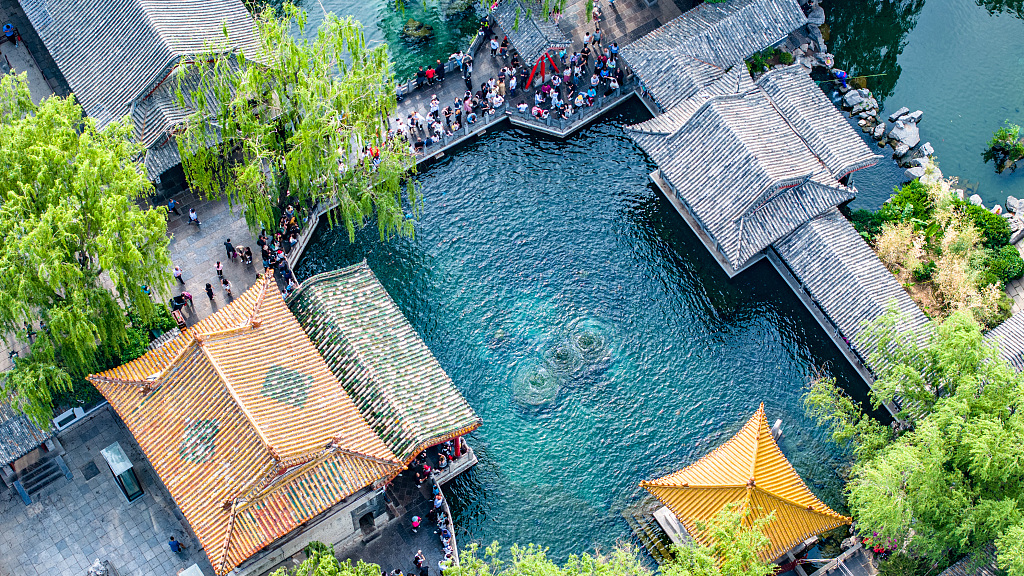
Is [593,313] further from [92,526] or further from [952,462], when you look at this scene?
[92,526]

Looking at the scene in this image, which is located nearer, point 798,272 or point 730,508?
point 730,508

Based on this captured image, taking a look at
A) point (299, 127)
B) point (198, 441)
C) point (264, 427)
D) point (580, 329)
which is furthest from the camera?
point (580, 329)

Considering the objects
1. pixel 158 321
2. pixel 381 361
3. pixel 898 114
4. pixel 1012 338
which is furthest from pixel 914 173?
pixel 158 321

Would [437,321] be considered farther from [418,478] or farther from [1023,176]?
[1023,176]

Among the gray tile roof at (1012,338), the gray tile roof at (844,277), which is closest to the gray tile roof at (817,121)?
the gray tile roof at (844,277)

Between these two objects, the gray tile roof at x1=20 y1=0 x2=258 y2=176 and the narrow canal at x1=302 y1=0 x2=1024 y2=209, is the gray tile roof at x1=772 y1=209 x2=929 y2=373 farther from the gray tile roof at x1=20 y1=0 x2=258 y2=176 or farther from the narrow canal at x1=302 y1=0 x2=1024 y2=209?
the gray tile roof at x1=20 y1=0 x2=258 y2=176

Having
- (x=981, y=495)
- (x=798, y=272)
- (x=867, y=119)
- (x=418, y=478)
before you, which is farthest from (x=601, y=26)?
(x=981, y=495)
